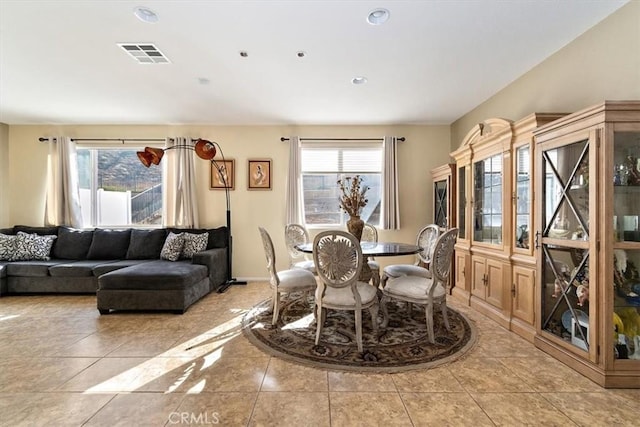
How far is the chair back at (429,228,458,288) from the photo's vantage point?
245 centimetres

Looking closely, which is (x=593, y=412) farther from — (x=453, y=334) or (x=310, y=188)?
(x=310, y=188)

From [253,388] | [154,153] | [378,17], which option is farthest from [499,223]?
[154,153]

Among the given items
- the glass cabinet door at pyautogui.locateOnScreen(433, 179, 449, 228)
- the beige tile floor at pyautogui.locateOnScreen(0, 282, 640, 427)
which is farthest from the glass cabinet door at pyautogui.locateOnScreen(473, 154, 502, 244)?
the beige tile floor at pyautogui.locateOnScreen(0, 282, 640, 427)

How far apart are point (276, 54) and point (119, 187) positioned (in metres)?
3.93

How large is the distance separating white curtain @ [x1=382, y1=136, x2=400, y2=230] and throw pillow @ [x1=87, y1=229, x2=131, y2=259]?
4136 millimetres

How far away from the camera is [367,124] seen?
4.77 metres

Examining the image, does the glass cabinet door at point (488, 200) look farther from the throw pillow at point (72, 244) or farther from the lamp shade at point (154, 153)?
the throw pillow at point (72, 244)

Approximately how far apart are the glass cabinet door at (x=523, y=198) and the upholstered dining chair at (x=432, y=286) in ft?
2.28

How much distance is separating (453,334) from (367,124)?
3.42m

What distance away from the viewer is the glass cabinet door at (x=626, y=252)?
1.88m

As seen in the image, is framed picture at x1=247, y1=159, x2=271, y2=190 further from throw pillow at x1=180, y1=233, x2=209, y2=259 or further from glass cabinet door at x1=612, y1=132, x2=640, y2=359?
glass cabinet door at x1=612, y1=132, x2=640, y2=359

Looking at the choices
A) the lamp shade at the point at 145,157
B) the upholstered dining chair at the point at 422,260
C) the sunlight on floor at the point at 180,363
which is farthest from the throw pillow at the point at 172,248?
the upholstered dining chair at the point at 422,260

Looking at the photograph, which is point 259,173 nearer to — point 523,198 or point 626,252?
point 523,198

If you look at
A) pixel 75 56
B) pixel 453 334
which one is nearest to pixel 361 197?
pixel 453 334
